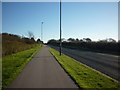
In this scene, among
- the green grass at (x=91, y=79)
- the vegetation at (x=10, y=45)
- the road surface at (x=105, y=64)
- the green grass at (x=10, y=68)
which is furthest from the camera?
the vegetation at (x=10, y=45)

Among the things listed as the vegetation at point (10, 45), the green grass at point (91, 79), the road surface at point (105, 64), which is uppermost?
the vegetation at point (10, 45)

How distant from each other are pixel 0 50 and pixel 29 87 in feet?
42.7

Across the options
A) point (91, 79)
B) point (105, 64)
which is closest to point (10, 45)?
point (105, 64)

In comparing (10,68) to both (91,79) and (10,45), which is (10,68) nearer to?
(91,79)

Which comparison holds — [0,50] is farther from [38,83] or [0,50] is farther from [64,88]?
[64,88]

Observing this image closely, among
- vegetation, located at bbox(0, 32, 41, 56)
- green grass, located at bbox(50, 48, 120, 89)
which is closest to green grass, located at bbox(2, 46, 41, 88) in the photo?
green grass, located at bbox(50, 48, 120, 89)

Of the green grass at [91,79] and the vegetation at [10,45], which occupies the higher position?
the vegetation at [10,45]

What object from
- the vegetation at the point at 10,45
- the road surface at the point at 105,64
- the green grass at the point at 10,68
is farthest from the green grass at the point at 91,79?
the vegetation at the point at 10,45

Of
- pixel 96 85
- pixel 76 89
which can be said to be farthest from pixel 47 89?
pixel 96 85

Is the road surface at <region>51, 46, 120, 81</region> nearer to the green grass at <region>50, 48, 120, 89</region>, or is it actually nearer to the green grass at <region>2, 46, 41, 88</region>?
the green grass at <region>50, 48, 120, 89</region>

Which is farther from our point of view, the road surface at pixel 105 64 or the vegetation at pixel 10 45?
the vegetation at pixel 10 45

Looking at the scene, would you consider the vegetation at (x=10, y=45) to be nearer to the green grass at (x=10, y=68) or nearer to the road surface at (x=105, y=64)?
the green grass at (x=10, y=68)

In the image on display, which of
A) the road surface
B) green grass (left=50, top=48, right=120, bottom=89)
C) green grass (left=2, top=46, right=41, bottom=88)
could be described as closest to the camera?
green grass (left=50, top=48, right=120, bottom=89)

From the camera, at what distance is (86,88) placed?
594 cm
